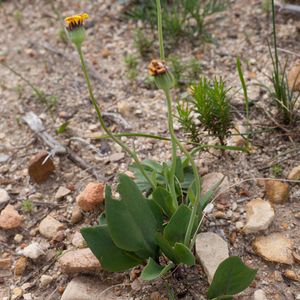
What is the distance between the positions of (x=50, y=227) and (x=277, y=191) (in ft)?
3.41

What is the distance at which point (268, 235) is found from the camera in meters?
2.16

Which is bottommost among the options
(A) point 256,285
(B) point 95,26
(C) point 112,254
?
(A) point 256,285

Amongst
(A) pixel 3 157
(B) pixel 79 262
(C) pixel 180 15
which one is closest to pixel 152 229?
(B) pixel 79 262

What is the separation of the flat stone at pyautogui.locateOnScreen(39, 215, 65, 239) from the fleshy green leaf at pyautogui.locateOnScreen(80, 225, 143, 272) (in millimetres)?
494

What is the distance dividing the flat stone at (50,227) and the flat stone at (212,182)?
678mm

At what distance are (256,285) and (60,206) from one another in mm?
1035

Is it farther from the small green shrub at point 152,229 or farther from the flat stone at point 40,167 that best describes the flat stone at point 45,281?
the flat stone at point 40,167

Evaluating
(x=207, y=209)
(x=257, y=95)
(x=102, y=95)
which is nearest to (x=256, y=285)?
(x=207, y=209)

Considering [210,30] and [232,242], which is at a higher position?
[210,30]

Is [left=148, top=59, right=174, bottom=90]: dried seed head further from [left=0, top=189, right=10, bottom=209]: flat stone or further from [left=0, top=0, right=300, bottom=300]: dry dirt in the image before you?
[left=0, top=189, right=10, bottom=209]: flat stone

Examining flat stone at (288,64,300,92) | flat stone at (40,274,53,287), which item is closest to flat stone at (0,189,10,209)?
flat stone at (40,274,53,287)

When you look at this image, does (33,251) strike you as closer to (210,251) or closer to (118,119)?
(210,251)

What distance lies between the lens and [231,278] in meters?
1.81

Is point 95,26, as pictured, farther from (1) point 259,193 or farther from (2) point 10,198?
(1) point 259,193
